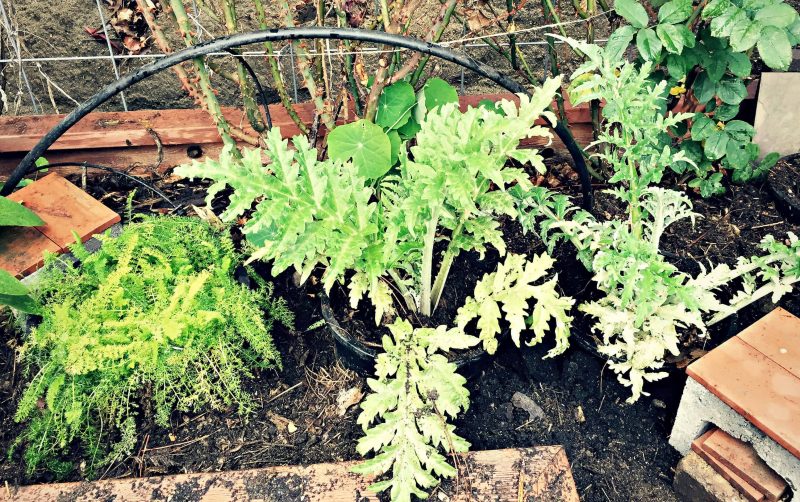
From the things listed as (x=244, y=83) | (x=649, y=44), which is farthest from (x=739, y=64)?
(x=244, y=83)

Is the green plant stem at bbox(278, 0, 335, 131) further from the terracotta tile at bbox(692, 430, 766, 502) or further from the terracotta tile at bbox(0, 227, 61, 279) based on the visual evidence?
the terracotta tile at bbox(692, 430, 766, 502)

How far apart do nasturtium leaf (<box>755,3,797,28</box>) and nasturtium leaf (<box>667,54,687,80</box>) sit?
273 mm

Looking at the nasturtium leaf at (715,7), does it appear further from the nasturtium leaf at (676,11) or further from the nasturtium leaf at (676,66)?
the nasturtium leaf at (676,66)

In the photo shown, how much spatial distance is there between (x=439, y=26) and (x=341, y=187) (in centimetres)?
77

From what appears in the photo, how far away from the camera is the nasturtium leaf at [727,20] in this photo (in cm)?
205

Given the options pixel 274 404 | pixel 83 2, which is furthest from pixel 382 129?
pixel 83 2

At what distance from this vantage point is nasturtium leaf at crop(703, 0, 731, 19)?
2.06 metres

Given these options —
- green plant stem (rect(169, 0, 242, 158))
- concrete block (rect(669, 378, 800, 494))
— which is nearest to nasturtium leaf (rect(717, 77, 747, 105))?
concrete block (rect(669, 378, 800, 494))

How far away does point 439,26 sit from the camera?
2111mm

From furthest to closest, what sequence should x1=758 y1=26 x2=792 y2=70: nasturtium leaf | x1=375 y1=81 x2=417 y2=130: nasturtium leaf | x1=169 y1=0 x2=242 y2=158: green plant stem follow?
x1=375 y1=81 x2=417 y2=130: nasturtium leaf, x1=169 y1=0 x2=242 y2=158: green plant stem, x1=758 y1=26 x2=792 y2=70: nasturtium leaf

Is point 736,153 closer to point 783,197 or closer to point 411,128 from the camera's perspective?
point 783,197

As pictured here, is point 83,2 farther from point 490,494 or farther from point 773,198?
point 773,198

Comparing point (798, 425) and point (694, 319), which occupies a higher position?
point (694, 319)

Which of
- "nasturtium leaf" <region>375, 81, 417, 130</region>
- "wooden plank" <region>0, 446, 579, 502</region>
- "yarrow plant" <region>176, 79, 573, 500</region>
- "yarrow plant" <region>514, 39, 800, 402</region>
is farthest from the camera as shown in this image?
"nasturtium leaf" <region>375, 81, 417, 130</region>
